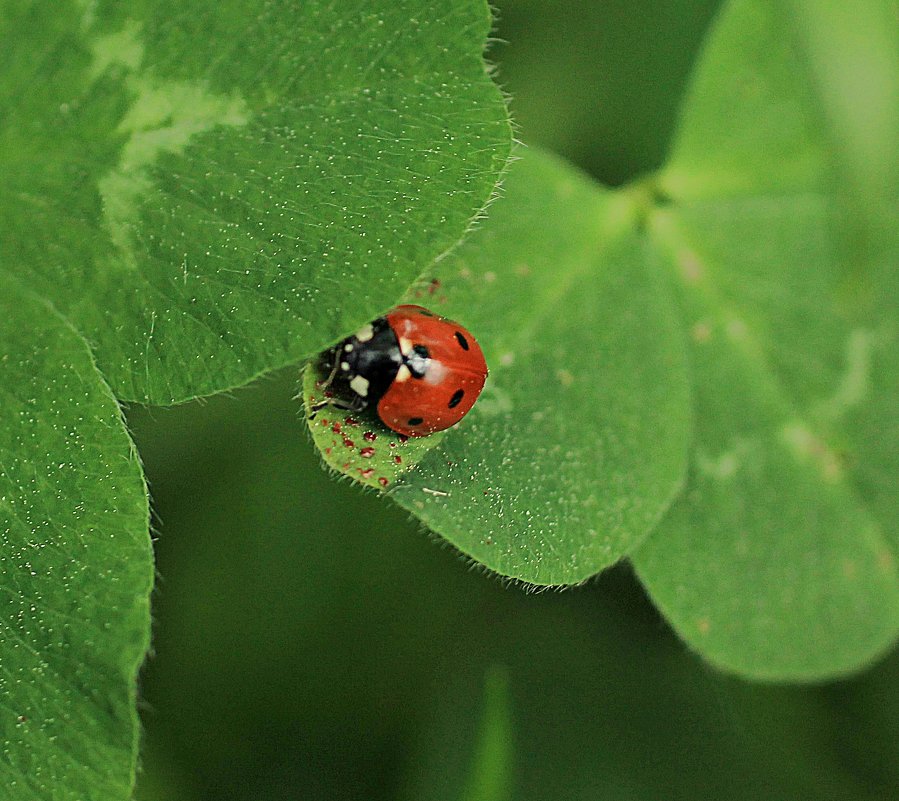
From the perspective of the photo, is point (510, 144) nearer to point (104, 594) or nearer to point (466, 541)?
point (466, 541)

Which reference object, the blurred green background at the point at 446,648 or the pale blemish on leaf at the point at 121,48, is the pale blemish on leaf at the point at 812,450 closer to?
the blurred green background at the point at 446,648

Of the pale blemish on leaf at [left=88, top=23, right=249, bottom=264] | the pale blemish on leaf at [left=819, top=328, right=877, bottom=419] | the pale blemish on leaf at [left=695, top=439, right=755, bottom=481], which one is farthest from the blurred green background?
the pale blemish on leaf at [left=88, top=23, right=249, bottom=264]

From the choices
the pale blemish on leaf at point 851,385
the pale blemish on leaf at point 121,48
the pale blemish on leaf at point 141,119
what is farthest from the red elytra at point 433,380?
the pale blemish on leaf at point 851,385

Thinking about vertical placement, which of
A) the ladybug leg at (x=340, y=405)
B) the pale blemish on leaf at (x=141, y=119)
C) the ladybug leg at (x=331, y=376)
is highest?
the pale blemish on leaf at (x=141, y=119)

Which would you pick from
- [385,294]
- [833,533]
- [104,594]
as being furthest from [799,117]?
[104,594]

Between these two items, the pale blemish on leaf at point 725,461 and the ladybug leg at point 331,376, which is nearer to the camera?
the ladybug leg at point 331,376

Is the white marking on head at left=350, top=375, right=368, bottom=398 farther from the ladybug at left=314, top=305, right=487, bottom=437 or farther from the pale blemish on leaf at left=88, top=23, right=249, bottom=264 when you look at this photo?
the pale blemish on leaf at left=88, top=23, right=249, bottom=264

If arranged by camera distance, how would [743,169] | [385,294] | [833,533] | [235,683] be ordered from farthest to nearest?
[235,683] → [743,169] → [833,533] → [385,294]
